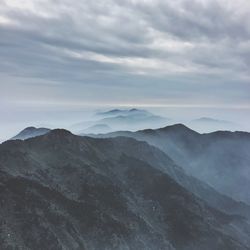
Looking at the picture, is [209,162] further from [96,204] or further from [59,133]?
[96,204]

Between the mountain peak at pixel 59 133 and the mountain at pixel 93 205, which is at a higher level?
the mountain peak at pixel 59 133

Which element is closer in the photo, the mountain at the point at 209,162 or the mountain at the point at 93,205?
the mountain at the point at 93,205

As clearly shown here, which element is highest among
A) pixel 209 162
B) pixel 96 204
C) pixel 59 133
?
pixel 59 133

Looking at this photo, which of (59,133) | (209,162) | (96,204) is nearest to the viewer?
(96,204)

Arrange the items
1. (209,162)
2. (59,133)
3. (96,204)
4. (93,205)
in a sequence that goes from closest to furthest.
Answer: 1. (93,205)
2. (96,204)
3. (59,133)
4. (209,162)

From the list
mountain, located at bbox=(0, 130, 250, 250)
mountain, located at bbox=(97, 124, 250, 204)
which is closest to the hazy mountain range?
mountain, located at bbox=(0, 130, 250, 250)

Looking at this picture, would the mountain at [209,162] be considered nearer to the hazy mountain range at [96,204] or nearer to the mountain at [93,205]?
the hazy mountain range at [96,204]

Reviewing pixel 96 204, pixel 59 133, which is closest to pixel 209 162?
pixel 59 133

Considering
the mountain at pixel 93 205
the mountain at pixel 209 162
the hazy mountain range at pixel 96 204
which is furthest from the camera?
the mountain at pixel 209 162

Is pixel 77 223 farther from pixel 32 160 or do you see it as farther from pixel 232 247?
pixel 232 247

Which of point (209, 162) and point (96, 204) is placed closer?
point (96, 204)

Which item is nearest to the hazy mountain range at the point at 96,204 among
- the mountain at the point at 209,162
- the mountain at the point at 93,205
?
the mountain at the point at 93,205
